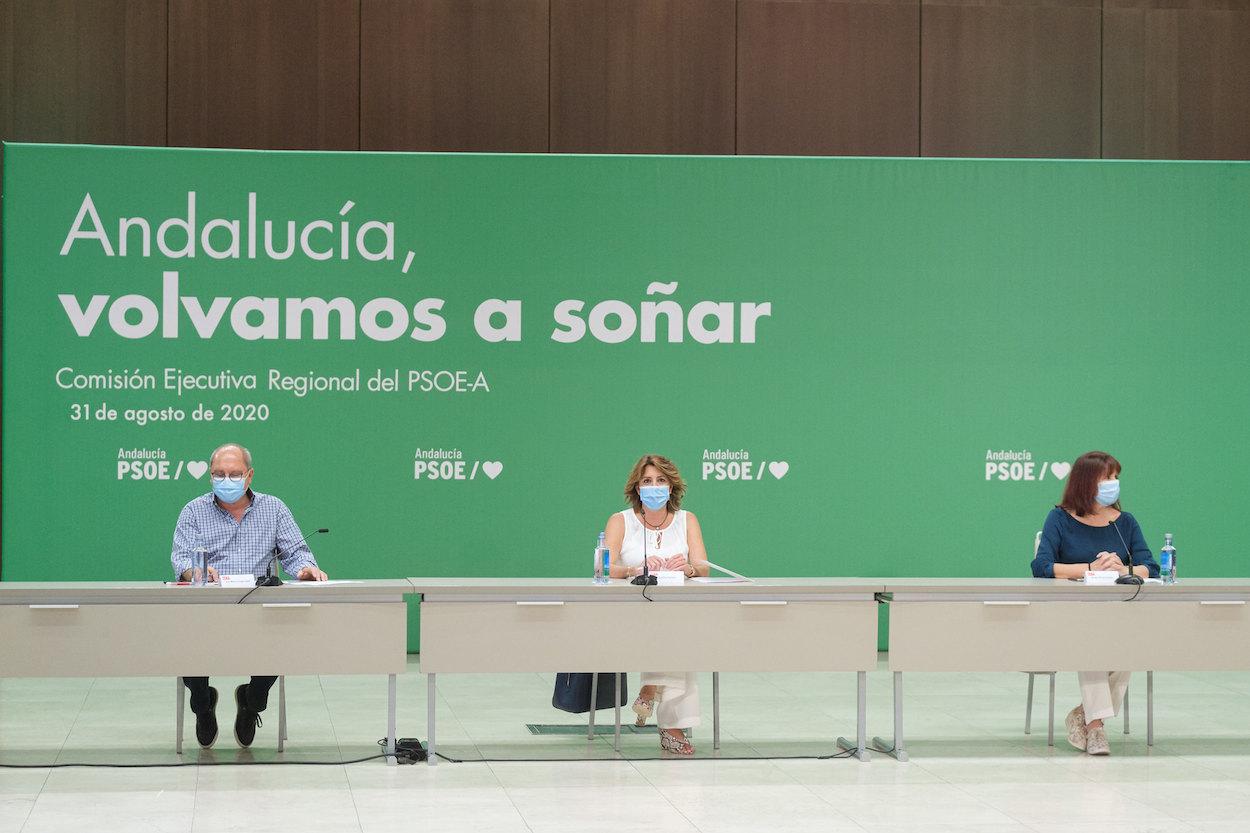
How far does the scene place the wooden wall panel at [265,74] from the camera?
26.0 ft

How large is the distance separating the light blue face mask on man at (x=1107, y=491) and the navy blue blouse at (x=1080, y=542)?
0.54 feet

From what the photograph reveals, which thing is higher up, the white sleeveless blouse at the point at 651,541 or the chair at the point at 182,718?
the white sleeveless blouse at the point at 651,541

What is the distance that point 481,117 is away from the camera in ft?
26.6

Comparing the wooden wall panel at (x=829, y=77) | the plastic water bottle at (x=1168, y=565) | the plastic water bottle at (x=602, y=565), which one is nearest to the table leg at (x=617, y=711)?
the plastic water bottle at (x=602, y=565)

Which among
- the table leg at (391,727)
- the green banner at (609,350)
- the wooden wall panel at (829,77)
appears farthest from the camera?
the wooden wall panel at (829,77)

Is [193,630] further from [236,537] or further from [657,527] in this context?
[657,527]

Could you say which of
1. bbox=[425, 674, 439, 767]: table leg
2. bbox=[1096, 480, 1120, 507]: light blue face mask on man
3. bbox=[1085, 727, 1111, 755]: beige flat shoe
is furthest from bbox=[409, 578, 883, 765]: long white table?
bbox=[1096, 480, 1120, 507]: light blue face mask on man

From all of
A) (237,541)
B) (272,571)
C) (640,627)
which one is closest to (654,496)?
(640,627)

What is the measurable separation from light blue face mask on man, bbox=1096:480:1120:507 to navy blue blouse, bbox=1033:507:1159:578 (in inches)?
6.5

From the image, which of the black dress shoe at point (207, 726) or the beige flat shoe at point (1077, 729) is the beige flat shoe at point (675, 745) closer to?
the beige flat shoe at point (1077, 729)

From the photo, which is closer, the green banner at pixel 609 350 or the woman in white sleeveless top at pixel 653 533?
the woman in white sleeveless top at pixel 653 533

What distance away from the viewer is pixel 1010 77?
834 cm

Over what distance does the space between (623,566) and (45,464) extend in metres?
3.44

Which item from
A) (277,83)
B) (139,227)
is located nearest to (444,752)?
(139,227)
